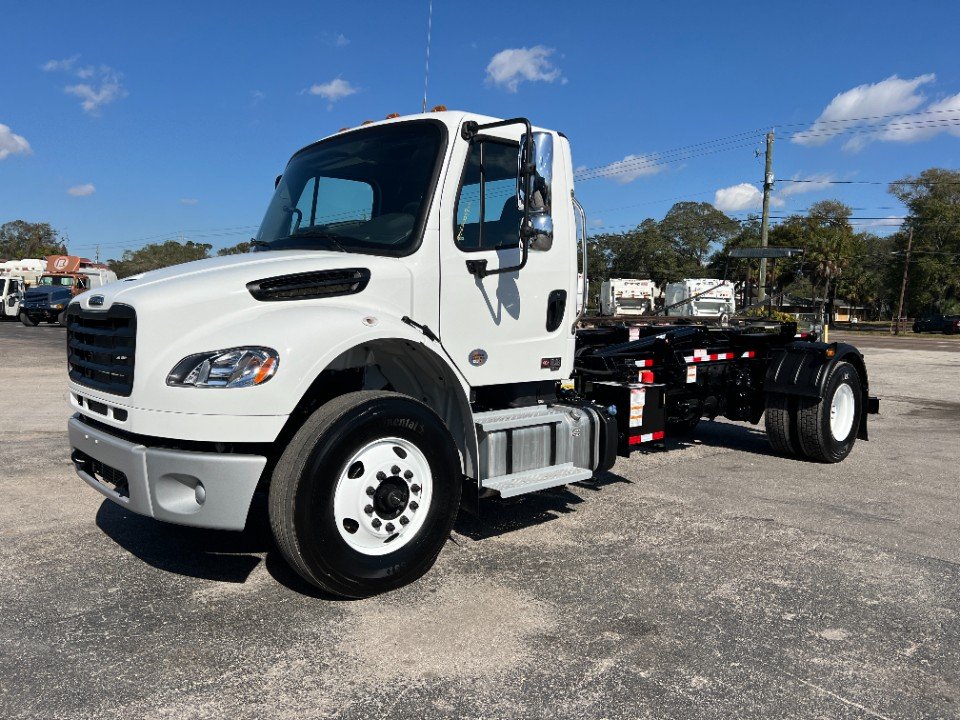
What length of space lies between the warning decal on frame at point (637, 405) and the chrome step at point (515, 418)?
1.18 meters

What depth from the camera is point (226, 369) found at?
353cm

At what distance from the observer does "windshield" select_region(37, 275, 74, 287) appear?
35.8 meters

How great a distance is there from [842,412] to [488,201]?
530cm

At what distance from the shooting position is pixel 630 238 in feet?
265

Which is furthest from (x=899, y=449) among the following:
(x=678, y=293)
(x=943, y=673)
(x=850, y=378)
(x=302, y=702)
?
(x=678, y=293)

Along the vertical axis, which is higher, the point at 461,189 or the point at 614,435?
the point at 461,189

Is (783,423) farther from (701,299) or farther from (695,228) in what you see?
(695,228)

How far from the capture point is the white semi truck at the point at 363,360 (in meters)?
3.56

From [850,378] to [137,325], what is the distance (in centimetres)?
705

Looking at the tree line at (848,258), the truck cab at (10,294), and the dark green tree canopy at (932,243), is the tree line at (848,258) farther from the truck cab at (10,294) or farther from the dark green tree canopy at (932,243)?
the truck cab at (10,294)

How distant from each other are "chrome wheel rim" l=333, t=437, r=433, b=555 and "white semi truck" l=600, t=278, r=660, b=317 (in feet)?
88.9

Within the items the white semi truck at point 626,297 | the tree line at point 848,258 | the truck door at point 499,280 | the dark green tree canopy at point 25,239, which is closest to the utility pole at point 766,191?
the white semi truck at point 626,297

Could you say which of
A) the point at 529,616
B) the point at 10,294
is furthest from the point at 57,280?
the point at 529,616

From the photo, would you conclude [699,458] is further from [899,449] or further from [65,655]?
[65,655]
